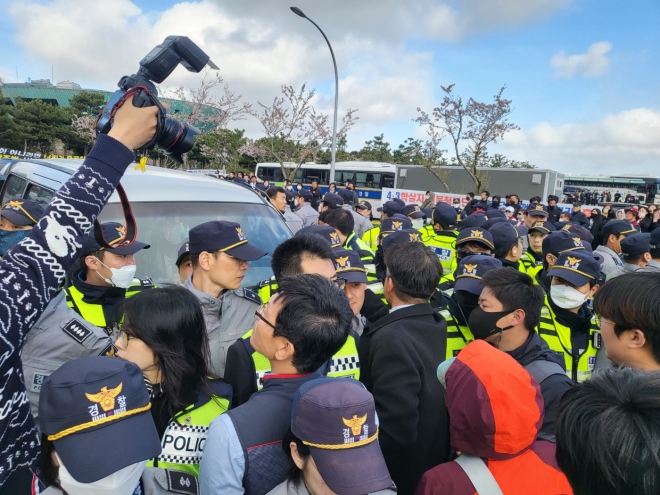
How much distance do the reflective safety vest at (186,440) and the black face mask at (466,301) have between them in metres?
1.95

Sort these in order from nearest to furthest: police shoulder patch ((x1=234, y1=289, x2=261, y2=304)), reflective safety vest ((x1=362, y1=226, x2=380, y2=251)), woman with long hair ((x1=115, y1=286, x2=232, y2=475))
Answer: woman with long hair ((x1=115, y1=286, x2=232, y2=475)) → police shoulder patch ((x1=234, y1=289, x2=261, y2=304)) → reflective safety vest ((x1=362, y1=226, x2=380, y2=251))

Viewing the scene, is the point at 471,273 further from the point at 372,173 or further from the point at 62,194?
the point at 372,173

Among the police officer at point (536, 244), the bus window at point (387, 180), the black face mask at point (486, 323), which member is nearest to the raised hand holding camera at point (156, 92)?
the black face mask at point (486, 323)

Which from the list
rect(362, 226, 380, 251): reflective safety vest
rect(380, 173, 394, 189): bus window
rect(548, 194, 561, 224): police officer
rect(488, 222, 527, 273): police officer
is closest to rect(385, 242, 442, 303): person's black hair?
rect(488, 222, 527, 273): police officer

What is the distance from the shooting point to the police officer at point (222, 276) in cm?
245

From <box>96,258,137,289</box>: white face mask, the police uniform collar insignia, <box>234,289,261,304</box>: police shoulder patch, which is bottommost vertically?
the police uniform collar insignia

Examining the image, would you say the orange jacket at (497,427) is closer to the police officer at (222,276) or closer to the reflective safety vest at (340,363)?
the reflective safety vest at (340,363)

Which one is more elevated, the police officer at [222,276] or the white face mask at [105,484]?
the police officer at [222,276]

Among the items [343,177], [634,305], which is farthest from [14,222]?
[343,177]

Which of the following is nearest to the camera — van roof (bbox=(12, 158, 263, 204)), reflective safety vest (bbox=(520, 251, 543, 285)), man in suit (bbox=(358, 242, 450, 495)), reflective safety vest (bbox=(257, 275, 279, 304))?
man in suit (bbox=(358, 242, 450, 495))

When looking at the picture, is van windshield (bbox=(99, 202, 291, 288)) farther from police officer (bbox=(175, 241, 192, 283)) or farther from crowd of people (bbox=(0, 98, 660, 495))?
crowd of people (bbox=(0, 98, 660, 495))

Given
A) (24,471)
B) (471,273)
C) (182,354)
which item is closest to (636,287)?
(471,273)

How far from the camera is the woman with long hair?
1.69m

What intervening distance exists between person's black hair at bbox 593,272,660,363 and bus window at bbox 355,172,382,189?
24.8m
